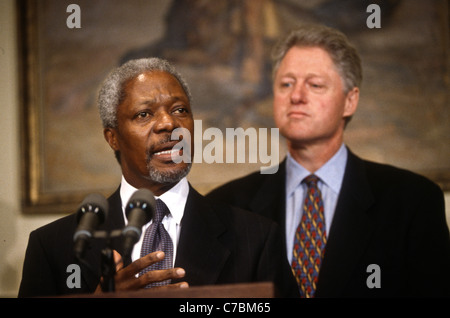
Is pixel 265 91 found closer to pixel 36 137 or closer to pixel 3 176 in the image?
pixel 36 137

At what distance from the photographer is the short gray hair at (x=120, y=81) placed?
2.41 meters

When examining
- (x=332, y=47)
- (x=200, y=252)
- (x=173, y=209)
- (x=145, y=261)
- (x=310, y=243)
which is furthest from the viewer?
(x=332, y=47)

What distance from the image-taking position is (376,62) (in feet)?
10.1

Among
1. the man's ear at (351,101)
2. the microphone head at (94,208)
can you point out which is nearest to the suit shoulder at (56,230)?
the microphone head at (94,208)

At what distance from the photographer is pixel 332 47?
2.81m

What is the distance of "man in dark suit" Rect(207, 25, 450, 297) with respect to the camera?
8.25ft

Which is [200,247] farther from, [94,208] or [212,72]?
[212,72]

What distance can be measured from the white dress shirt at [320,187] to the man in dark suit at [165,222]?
261 mm

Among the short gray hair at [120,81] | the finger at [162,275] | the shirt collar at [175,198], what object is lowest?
the finger at [162,275]

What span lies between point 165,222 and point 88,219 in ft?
2.05

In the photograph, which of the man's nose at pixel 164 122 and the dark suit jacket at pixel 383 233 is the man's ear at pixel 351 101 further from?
the man's nose at pixel 164 122

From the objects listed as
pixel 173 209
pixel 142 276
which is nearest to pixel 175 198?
pixel 173 209

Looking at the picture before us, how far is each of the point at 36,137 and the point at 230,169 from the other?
3.62ft
